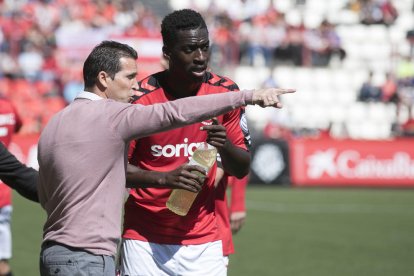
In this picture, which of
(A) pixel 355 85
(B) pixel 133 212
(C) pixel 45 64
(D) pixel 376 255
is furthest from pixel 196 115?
(A) pixel 355 85

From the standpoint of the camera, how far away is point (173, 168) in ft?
18.6

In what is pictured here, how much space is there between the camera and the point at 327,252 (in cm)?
1328

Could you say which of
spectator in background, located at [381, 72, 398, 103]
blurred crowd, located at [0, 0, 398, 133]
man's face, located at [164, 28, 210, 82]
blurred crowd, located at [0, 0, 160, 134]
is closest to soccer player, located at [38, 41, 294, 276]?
man's face, located at [164, 28, 210, 82]

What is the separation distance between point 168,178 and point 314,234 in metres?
10.4

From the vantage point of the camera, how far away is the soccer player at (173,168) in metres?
5.57

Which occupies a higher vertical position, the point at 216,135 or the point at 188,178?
the point at 216,135

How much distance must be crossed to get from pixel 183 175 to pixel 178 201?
0.44 metres

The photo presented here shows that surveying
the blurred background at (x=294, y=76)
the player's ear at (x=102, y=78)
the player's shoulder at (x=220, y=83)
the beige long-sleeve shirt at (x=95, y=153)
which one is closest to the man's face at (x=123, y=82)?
the player's ear at (x=102, y=78)

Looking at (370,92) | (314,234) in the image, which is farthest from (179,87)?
(370,92)

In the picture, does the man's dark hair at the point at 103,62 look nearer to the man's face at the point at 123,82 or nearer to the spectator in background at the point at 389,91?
the man's face at the point at 123,82

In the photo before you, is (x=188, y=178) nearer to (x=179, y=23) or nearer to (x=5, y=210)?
(x=179, y=23)

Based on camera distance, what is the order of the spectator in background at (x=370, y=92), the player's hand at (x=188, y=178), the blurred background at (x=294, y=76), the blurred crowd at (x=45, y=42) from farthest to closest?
the spectator in background at (x=370, y=92)
the blurred crowd at (x=45, y=42)
the blurred background at (x=294, y=76)
the player's hand at (x=188, y=178)

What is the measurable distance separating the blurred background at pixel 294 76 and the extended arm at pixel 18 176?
33.8 ft

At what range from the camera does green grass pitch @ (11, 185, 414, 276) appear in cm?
1191
